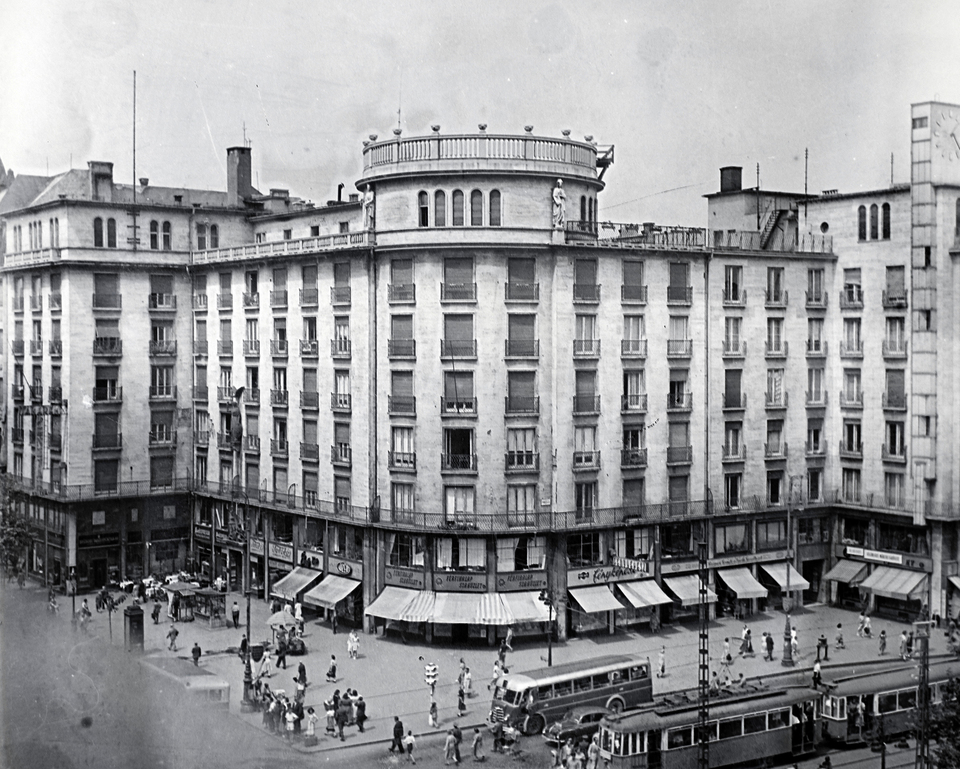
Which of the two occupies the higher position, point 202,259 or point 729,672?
point 202,259

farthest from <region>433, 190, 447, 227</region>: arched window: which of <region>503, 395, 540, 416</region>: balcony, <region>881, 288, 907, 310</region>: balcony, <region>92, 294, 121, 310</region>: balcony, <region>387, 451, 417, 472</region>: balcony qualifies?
<region>92, 294, 121, 310</region>: balcony

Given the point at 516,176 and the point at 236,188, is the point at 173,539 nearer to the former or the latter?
the point at 236,188

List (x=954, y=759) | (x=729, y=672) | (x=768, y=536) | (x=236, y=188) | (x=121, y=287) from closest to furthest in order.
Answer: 1. (x=954, y=759)
2. (x=729, y=672)
3. (x=768, y=536)
4. (x=121, y=287)
5. (x=236, y=188)

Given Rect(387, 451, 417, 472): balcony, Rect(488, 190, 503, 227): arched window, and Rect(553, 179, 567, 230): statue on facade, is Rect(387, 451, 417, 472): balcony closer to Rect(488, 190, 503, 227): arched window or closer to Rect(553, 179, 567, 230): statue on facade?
Rect(488, 190, 503, 227): arched window

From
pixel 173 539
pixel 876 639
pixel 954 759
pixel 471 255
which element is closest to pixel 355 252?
pixel 471 255

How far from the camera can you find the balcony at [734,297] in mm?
61719

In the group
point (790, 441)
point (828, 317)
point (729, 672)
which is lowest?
point (729, 672)

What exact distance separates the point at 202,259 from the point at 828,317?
35.3 metres

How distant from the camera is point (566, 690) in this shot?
44.4m

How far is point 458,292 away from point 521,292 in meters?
2.93

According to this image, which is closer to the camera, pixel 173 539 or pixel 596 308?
pixel 596 308

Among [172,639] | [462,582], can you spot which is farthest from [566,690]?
[172,639]

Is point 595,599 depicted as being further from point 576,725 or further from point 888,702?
point 888,702

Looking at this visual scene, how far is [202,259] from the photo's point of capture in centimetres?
7038
